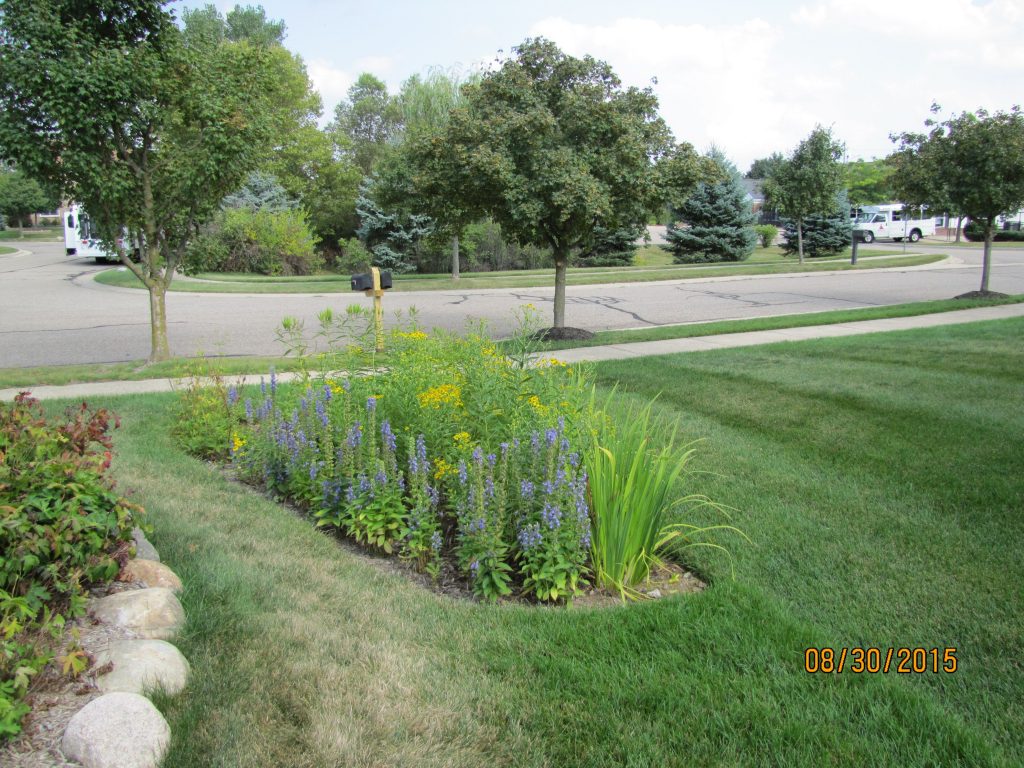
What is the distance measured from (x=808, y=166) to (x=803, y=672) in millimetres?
25619

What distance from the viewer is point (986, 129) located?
14570mm

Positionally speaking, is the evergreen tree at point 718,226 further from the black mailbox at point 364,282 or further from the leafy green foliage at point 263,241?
the black mailbox at point 364,282

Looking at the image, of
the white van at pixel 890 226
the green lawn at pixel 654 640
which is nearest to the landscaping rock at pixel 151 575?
the green lawn at pixel 654 640

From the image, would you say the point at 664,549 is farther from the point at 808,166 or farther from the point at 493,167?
the point at 808,166

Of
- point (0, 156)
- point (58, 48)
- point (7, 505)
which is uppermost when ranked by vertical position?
point (58, 48)

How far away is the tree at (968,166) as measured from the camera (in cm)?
1456

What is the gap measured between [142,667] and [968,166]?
1664 cm

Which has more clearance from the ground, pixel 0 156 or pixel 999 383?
pixel 0 156

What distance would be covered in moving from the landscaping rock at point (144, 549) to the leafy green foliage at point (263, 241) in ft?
76.7

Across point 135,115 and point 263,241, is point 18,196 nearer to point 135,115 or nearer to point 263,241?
point 263,241

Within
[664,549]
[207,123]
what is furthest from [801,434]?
[207,123]

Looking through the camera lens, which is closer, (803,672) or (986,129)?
(803,672)

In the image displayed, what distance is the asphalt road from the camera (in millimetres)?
12461
